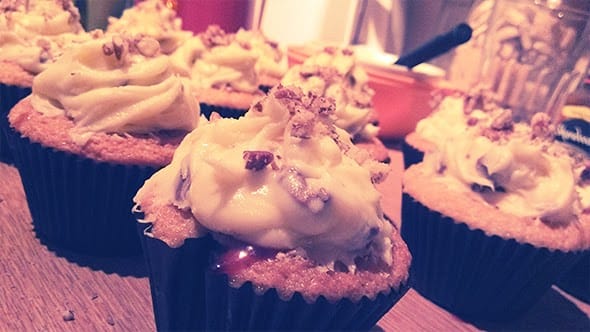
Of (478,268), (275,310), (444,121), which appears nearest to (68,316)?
(275,310)

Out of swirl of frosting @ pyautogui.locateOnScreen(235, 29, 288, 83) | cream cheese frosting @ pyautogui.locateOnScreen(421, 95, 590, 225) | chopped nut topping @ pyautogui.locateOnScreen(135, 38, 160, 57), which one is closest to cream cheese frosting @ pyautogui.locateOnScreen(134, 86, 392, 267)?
chopped nut topping @ pyautogui.locateOnScreen(135, 38, 160, 57)

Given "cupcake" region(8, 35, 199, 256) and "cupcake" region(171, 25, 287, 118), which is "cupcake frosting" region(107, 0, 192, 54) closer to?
"cupcake" region(171, 25, 287, 118)

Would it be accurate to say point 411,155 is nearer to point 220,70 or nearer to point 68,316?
point 220,70

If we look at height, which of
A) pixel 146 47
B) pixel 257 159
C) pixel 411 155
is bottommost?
pixel 411 155

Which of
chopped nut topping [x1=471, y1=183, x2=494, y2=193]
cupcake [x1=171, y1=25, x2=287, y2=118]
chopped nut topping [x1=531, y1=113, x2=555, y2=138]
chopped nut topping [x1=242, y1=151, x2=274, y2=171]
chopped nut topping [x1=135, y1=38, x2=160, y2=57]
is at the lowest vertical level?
cupcake [x1=171, y1=25, x2=287, y2=118]

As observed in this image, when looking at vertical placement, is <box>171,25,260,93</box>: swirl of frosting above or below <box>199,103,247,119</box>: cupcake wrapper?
above

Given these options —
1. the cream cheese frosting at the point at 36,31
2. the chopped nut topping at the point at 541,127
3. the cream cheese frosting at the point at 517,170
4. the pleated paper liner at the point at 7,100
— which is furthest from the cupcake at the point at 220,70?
the chopped nut topping at the point at 541,127

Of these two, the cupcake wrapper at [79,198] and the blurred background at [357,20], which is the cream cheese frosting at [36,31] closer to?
the cupcake wrapper at [79,198]

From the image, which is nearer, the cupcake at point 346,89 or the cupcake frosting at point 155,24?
the cupcake at point 346,89
